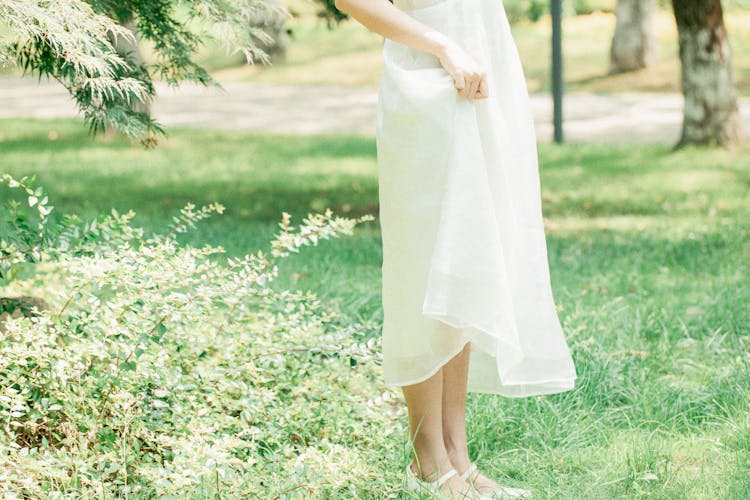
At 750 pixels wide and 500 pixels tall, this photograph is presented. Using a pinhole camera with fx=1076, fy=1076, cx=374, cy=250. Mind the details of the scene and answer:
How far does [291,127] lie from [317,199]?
18.4 ft

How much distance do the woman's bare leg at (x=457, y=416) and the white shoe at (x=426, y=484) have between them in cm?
8

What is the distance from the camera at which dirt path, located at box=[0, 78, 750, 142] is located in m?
13.1

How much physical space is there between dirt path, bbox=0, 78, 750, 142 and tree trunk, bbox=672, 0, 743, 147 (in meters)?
1.66

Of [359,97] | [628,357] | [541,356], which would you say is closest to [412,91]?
[541,356]

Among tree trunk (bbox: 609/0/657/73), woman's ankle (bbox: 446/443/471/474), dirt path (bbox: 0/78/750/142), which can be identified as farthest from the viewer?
tree trunk (bbox: 609/0/657/73)

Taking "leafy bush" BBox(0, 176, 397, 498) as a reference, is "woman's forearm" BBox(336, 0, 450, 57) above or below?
above

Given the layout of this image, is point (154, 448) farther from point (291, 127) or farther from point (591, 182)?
point (291, 127)

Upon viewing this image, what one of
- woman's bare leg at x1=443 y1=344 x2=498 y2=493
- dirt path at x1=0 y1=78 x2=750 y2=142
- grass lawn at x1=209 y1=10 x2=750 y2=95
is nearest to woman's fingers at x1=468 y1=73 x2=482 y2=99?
woman's bare leg at x1=443 y1=344 x2=498 y2=493

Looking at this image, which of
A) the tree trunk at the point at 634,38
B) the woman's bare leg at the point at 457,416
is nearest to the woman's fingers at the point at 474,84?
the woman's bare leg at the point at 457,416

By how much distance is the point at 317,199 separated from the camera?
8969mm

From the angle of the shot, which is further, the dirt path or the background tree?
the dirt path

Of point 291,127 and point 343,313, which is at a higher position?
point 343,313

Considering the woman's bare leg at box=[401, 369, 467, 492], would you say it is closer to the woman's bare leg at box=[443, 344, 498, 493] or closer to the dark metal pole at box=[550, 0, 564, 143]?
the woman's bare leg at box=[443, 344, 498, 493]

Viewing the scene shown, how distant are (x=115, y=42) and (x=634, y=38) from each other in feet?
48.9
